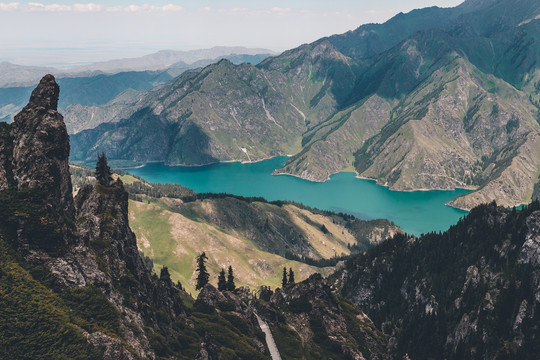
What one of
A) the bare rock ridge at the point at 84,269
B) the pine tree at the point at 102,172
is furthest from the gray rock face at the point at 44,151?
the pine tree at the point at 102,172

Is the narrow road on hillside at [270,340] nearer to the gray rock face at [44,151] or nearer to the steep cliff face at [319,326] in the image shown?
the steep cliff face at [319,326]

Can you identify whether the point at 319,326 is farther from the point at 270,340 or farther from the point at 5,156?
the point at 5,156

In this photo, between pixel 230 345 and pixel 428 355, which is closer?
pixel 230 345

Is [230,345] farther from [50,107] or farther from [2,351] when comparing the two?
[50,107]

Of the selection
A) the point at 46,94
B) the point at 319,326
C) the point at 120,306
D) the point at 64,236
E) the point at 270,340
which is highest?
the point at 46,94

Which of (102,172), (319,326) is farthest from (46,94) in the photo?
(319,326)

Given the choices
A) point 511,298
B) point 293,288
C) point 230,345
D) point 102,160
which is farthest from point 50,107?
point 511,298
